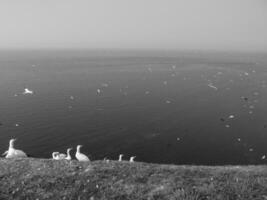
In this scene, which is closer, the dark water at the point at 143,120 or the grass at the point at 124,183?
the grass at the point at 124,183

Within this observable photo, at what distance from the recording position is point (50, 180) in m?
14.7

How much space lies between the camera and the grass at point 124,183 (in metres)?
13.2

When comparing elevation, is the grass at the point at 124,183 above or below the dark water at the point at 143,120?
above

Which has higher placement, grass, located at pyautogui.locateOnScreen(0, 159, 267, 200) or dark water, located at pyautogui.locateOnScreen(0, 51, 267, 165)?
grass, located at pyautogui.locateOnScreen(0, 159, 267, 200)

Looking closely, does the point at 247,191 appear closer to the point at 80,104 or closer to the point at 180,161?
the point at 180,161

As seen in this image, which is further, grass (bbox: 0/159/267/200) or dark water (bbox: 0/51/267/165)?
dark water (bbox: 0/51/267/165)

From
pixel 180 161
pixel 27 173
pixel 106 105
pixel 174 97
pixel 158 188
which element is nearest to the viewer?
pixel 158 188

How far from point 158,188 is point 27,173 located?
6.78 metres

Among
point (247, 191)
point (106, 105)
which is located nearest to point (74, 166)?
point (247, 191)

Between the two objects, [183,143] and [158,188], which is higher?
[158,188]

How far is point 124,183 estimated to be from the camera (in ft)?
47.0

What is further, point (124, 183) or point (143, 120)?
point (143, 120)

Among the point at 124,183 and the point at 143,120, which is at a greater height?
the point at 124,183

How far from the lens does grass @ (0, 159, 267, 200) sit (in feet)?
43.3
